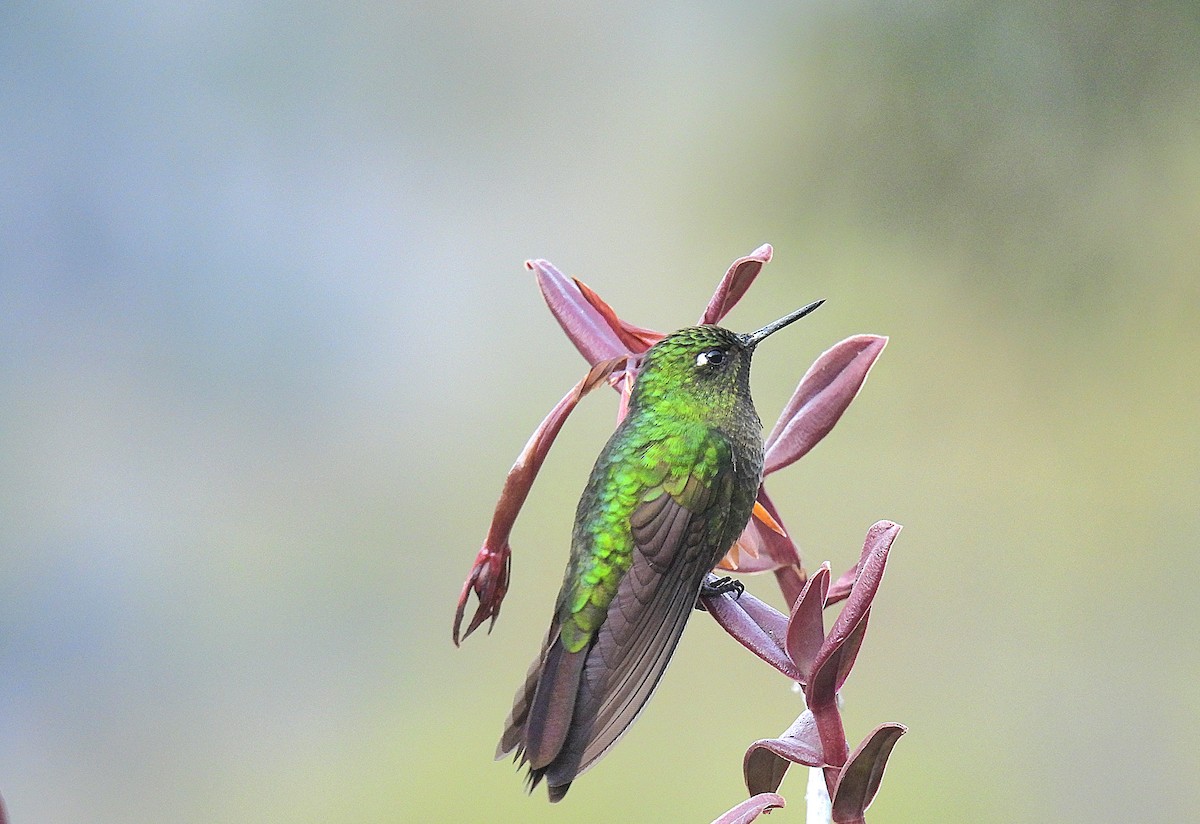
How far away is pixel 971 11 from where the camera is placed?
1.39 m

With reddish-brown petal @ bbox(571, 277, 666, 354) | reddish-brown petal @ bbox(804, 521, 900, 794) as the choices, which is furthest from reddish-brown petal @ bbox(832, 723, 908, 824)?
reddish-brown petal @ bbox(571, 277, 666, 354)

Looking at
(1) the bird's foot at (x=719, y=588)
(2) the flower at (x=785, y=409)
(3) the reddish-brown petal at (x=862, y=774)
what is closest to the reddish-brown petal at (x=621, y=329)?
(2) the flower at (x=785, y=409)

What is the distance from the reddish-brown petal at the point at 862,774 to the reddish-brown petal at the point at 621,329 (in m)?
0.21

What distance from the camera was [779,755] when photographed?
34 centimetres

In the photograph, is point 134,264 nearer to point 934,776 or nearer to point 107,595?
point 107,595

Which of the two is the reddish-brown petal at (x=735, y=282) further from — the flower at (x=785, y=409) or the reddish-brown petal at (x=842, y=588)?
the reddish-brown petal at (x=842, y=588)

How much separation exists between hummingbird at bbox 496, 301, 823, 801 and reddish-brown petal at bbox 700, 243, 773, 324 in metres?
0.03

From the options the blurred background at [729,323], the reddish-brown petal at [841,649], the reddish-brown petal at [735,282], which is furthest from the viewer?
the blurred background at [729,323]

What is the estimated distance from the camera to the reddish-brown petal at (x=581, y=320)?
0.47 metres

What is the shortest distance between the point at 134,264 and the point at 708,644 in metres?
0.93

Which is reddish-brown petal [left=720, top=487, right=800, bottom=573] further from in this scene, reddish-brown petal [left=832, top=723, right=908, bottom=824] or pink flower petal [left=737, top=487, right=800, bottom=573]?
reddish-brown petal [left=832, top=723, right=908, bottom=824]

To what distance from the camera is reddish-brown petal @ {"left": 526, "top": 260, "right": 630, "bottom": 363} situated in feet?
1.53

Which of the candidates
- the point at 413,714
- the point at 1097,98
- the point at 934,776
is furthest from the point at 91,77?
the point at 934,776

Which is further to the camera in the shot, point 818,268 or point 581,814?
point 818,268
